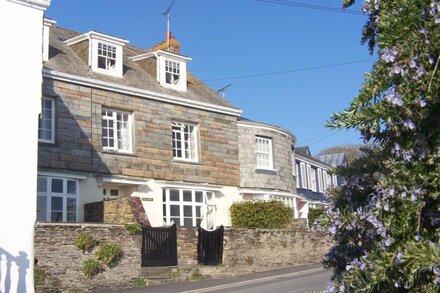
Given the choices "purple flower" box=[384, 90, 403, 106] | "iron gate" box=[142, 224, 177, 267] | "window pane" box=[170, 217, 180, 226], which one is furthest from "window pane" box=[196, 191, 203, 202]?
"purple flower" box=[384, 90, 403, 106]

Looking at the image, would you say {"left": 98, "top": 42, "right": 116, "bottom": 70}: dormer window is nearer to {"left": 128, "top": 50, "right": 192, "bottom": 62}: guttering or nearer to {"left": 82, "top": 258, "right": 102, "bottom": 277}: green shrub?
{"left": 128, "top": 50, "right": 192, "bottom": 62}: guttering

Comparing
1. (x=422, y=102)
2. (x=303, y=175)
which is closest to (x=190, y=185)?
(x=303, y=175)

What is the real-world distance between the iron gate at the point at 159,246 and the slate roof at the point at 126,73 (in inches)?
295

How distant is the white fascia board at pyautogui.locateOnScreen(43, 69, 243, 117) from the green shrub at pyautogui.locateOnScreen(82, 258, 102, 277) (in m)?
7.94

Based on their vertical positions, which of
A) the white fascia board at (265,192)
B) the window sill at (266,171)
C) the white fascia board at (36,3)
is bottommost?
the white fascia board at (265,192)

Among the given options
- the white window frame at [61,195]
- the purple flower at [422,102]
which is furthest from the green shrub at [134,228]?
the purple flower at [422,102]

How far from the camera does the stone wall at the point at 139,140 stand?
828 inches

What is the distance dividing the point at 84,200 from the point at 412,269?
18.7m

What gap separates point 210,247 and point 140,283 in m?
3.49

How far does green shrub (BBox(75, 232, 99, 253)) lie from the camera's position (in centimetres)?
1622

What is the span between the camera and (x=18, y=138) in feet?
46.9

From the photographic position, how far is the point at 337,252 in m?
5.34

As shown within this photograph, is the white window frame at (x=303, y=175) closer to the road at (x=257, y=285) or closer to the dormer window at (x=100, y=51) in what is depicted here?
the dormer window at (x=100, y=51)

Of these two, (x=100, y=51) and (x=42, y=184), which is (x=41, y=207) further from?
(x=100, y=51)
